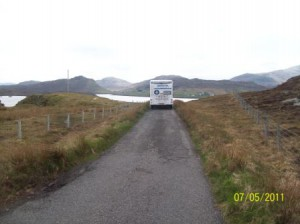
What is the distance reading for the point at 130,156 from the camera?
14.3m

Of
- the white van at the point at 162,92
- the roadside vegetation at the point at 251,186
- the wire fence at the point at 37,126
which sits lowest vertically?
the wire fence at the point at 37,126

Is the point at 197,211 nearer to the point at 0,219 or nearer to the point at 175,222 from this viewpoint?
the point at 175,222

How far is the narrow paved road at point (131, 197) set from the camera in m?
7.25

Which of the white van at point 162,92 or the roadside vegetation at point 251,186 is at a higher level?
the white van at point 162,92

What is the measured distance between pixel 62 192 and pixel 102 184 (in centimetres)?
120

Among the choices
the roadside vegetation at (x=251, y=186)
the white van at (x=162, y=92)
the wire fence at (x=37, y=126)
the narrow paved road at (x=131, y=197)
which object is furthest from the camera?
the white van at (x=162, y=92)

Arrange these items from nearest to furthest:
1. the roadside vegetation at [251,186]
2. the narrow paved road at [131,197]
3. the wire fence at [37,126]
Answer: the roadside vegetation at [251,186]
the narrow paved road at [131,197]
the wire fence at [37,126]

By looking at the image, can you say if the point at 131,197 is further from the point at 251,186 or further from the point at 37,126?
the point at 37,126

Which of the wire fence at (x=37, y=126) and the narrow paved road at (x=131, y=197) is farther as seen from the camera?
the wire fence at (x=37, y=126)
